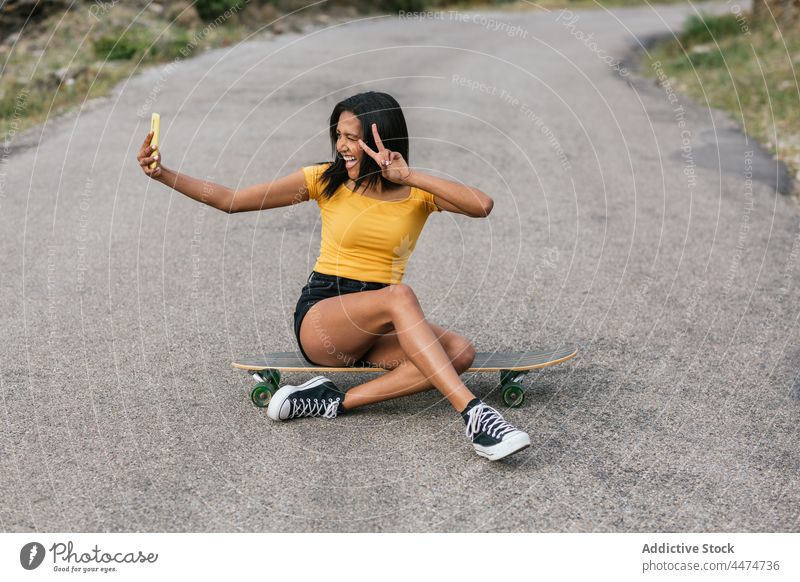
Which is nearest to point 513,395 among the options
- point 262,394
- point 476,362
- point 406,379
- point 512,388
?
point 512,388

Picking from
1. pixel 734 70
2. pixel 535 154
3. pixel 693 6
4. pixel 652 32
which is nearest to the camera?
pixel 535 154

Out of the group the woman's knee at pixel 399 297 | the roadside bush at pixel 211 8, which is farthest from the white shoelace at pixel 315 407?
the roadside bush at pixel 211 8

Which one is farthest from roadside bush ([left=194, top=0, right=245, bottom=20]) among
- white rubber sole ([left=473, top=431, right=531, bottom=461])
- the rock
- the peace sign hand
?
white rubber sole ([left=473, top=431, right=531, bottom=461])

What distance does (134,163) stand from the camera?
30.3 feet

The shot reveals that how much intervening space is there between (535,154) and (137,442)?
6.93 metres

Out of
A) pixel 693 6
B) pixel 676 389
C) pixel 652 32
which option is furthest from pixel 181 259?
pixel 693 6

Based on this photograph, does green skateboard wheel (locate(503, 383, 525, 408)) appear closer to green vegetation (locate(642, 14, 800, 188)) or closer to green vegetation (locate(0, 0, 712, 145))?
green vegetation (locate(642, 14, 800, 188))

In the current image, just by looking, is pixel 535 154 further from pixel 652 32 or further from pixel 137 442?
pixel 652 32

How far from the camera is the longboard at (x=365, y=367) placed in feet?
14.7

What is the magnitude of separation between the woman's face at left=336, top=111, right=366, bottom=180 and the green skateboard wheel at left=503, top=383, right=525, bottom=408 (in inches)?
47.6

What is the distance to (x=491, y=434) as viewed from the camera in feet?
13.1

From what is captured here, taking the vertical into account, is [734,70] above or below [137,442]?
below

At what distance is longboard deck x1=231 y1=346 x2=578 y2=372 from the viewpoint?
14.7 feet
